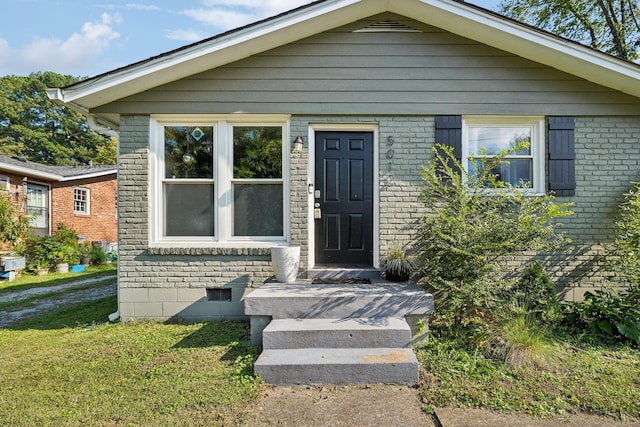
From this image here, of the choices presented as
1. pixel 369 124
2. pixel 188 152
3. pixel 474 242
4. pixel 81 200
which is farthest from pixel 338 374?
pixel 81 200

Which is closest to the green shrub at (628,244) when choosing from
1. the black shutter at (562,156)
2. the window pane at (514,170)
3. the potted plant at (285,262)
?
the black shutter at (562,156)

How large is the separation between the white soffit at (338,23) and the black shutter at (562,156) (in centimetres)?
72

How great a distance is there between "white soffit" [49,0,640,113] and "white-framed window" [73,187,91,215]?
470 inches

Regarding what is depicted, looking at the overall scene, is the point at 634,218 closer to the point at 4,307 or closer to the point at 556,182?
Answer: the point at 556,182

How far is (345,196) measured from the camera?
498 cm

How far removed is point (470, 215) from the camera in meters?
4.04

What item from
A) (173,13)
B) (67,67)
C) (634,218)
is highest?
(67,67)

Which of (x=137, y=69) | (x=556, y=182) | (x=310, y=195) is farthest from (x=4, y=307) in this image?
(x=556, y=182)

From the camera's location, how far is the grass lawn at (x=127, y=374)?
97.2 inches

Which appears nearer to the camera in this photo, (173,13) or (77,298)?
(77,298)

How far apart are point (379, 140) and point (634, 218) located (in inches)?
131

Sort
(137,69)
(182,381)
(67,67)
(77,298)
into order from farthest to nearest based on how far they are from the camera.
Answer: (67,67), (77,298), (137,69), (182,381)

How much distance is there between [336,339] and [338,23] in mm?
4207

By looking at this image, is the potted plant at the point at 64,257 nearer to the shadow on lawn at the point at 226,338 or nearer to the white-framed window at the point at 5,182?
the white-framed window at the point at 5,182
